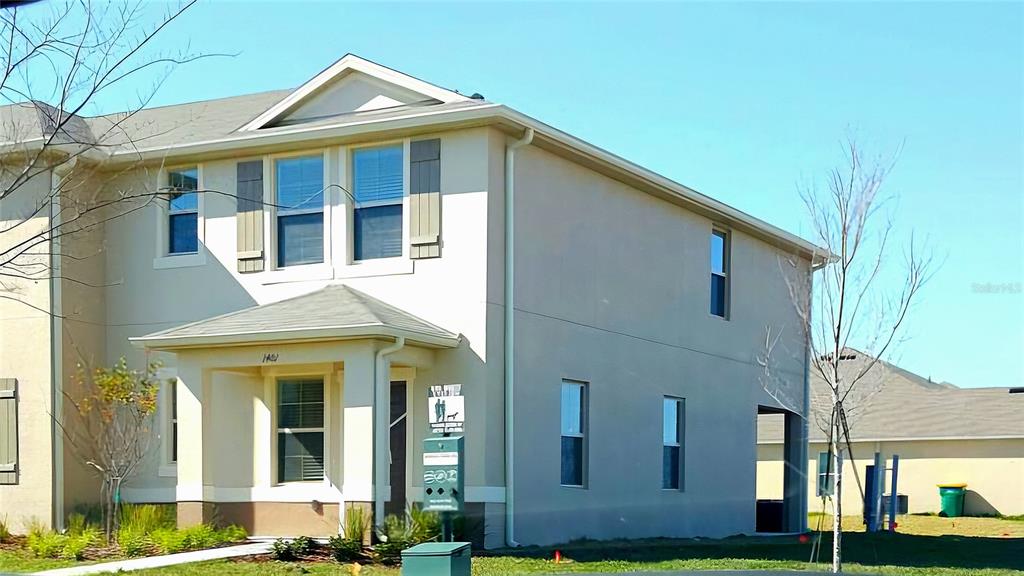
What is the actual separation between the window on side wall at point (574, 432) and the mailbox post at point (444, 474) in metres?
6.01

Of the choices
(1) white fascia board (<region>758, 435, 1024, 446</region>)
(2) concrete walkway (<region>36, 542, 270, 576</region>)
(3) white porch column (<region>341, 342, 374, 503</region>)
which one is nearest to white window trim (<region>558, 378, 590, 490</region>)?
(3) white porch column (<region>341, 342, 374, 503</region>)

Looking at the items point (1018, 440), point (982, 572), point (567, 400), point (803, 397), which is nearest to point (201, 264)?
point (567, 400)

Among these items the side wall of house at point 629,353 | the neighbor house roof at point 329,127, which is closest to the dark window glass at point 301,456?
the side wall of house at point 629,353

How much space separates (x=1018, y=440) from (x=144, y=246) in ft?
88.5

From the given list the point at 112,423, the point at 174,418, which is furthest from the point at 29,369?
the point at 174,418

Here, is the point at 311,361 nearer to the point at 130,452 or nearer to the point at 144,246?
the point at 130,452

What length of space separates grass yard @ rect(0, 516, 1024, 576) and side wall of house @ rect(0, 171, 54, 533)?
2549 millimetres

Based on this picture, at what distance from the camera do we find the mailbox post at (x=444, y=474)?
14141mm

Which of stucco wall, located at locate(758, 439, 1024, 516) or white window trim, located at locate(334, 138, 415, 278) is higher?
white window trim, located at locate(334, 138, 415, 278)

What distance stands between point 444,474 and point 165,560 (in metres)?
4.03

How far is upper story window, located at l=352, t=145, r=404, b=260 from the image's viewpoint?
1914 centimetres

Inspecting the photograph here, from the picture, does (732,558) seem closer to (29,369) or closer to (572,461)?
(572,461)

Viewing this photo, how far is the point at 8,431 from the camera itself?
20.2 m

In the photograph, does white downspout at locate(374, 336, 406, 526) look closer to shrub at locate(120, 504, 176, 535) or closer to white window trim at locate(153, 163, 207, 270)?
shrub at locate(120, 504, 176, 535)
